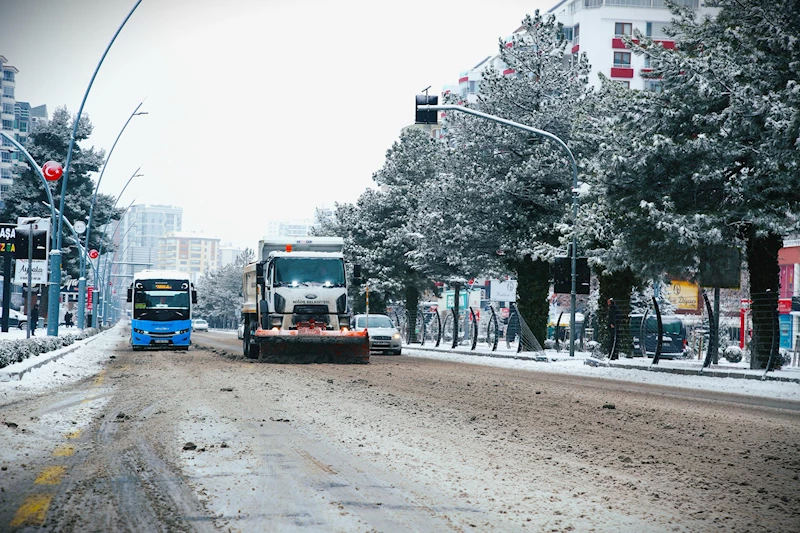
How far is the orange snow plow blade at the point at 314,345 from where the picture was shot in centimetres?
2631

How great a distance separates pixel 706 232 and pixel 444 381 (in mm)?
7377

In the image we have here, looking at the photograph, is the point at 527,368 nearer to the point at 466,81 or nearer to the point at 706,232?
the point at 706,232

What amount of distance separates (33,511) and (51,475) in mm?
1390

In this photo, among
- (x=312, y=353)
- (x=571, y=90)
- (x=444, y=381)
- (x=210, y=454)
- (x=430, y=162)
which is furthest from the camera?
(x=430, y=162)

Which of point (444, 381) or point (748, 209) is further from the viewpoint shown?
point (748, 209)

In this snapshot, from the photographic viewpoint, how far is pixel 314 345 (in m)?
26.4

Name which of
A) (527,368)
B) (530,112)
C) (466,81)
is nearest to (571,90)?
(530,112)

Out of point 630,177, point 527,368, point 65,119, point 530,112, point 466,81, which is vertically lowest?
point 527,368

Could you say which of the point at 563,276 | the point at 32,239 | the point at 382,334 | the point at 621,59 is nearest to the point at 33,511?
the point at 32,239

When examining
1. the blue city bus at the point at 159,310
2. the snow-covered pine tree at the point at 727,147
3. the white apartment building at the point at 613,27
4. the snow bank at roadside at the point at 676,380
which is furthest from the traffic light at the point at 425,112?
the white apartment building at the point at 613,27

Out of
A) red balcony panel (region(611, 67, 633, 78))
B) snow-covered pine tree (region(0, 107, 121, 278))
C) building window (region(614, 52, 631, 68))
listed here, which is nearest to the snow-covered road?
snow-covered pine tree (region(0, 107, 121, 278))

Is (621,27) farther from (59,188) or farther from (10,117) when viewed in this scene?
(10,117)

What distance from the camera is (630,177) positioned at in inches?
931

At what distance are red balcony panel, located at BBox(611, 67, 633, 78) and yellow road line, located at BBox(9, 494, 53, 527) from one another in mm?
86310
